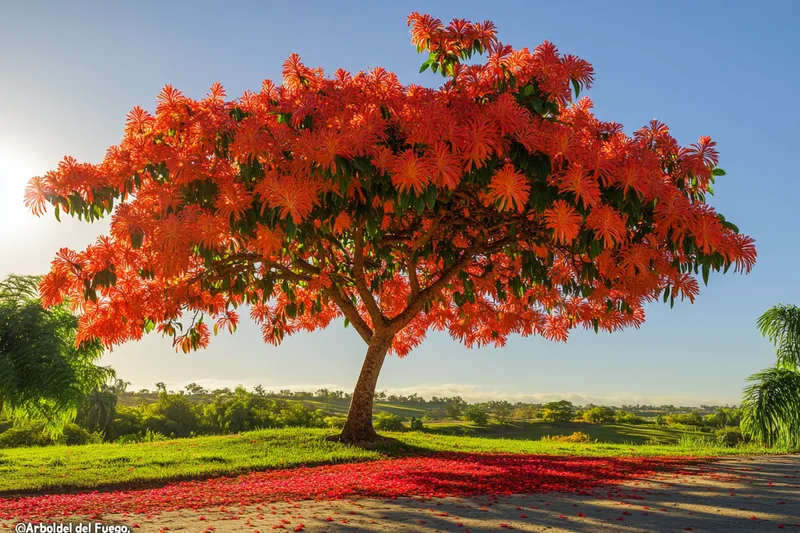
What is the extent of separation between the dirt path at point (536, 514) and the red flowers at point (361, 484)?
1.39ft

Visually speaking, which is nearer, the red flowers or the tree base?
the red flowers

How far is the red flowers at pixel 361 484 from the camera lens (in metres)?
7.37

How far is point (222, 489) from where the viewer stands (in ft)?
28.2

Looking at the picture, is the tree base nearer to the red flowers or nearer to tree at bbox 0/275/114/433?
the red flowers

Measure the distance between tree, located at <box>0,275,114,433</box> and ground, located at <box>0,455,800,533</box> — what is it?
33.3ft

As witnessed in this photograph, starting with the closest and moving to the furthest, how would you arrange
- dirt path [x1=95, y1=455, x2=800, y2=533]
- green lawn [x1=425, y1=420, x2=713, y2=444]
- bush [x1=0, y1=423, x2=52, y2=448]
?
dirt path [x1=95, y1=455, x2=800, y2=533]
bush [x1=0, y1=423, x2=52, y2=448]
green lawn [x1=425, y1=420, x2=713, y2=444]

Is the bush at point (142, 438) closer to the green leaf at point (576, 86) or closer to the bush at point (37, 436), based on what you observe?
the bush at point (37, 436)

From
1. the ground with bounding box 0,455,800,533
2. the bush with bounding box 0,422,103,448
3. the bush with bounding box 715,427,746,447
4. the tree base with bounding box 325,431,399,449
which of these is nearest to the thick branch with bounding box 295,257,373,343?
the tree base with bounding box 325,431,399,449

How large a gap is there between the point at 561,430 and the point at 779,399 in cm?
858

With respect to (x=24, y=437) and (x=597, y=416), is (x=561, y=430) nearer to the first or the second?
(x=597, y=416)

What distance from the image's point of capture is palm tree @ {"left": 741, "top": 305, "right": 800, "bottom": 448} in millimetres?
16041

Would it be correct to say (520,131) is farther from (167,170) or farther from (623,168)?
(167,170)

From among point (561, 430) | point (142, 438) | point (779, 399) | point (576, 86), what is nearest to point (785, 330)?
point (779, 399)

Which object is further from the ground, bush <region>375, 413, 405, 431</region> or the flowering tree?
the flowering tree
